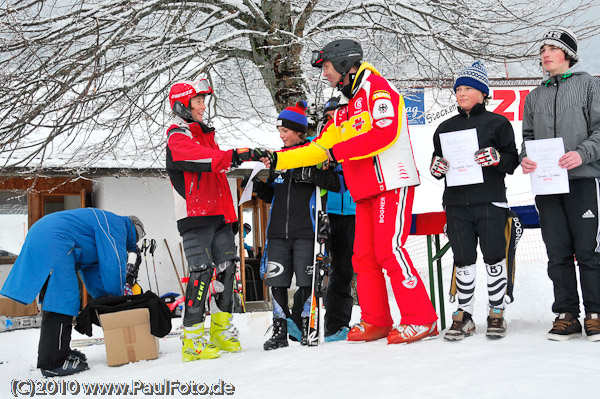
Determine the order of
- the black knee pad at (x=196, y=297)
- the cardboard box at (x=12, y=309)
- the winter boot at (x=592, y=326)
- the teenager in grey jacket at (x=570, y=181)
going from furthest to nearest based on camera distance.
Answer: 1. the cardboard box at (x=12, y=309)
2. the black knee pad at (x=196, y=297)
3. the teenager in grey jacket at (x=570, y=181)
4. the winter boot at (x=592, y=326)

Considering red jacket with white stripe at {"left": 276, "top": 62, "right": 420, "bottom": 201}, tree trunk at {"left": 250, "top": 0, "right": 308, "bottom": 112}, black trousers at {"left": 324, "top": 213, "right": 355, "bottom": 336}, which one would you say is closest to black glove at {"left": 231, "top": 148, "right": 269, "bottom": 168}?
red jacket with white stripe at {"left": 276, "top": 62, "right": 420, "bottom": 201}

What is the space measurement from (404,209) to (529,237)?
31.6ft

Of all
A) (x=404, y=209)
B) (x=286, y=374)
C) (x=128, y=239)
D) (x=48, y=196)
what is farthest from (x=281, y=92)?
(x=48, y=196)

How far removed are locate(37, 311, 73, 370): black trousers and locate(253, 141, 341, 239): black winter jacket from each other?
1604mm

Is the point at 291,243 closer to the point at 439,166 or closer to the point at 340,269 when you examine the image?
the point at 340,269

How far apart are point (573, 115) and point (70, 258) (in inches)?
141

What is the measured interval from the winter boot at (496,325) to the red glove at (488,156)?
0.91 metres

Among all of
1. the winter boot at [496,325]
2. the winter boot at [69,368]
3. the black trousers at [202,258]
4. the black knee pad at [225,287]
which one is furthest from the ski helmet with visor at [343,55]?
the winter boot at [69,368]

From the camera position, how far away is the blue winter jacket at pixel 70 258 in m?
4.20

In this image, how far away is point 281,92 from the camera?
7.38 m

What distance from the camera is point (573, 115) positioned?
3.64 m

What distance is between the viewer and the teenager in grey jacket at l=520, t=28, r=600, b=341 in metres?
3.49

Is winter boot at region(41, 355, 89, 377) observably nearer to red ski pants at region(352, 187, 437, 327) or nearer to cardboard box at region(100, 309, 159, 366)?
cardboard box at region(100, 309, 159, 366)

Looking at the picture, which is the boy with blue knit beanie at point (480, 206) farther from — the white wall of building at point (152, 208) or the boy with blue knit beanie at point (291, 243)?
the white wall of building at point (152, 208)
